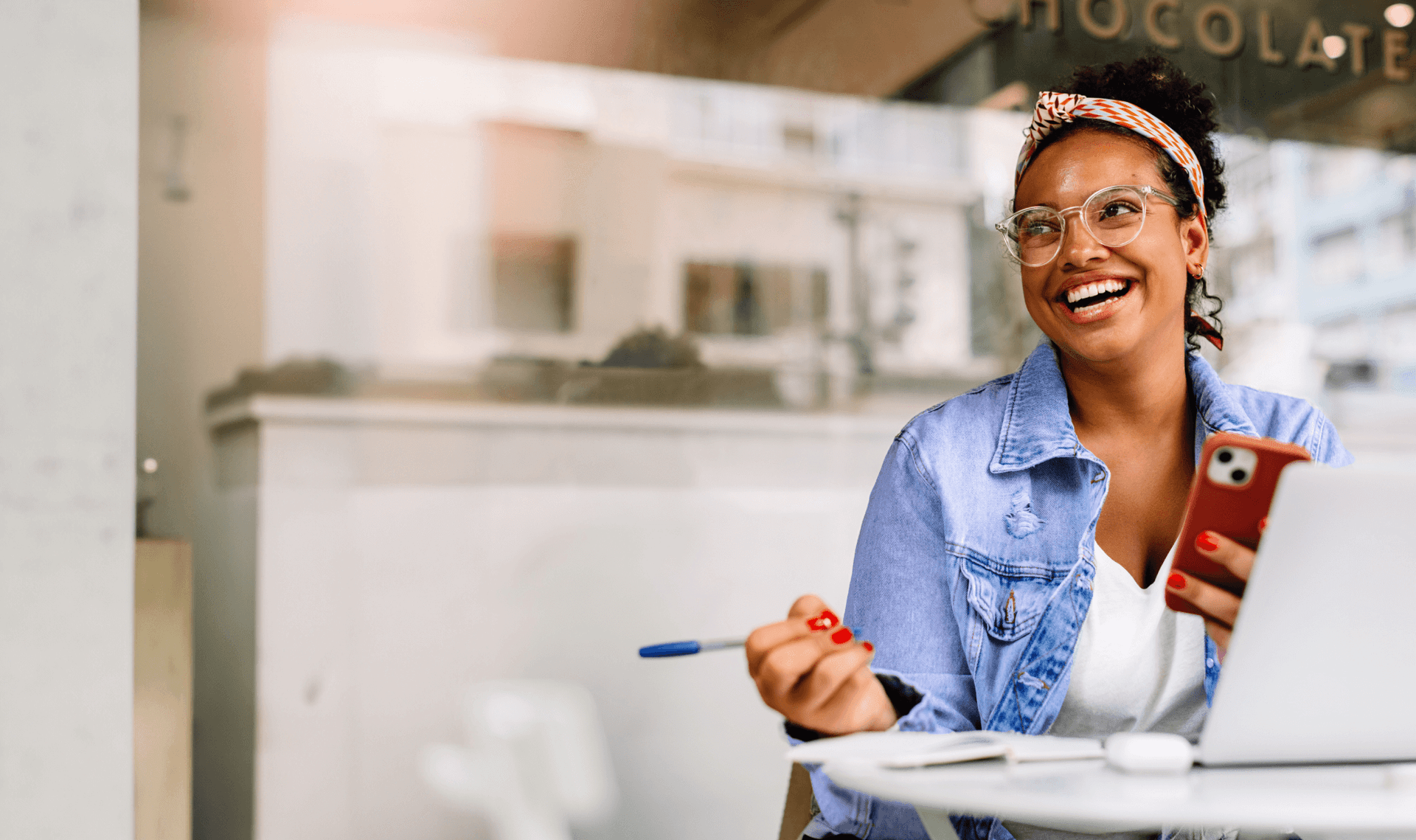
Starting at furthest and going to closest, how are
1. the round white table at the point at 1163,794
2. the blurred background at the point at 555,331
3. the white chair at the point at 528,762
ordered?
the white chair at the point at 528,762, the blurred background at the point at 555,331, the round white table at the point at 1163,794

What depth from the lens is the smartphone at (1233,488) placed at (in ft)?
2.48

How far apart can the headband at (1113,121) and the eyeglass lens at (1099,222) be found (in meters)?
0.08

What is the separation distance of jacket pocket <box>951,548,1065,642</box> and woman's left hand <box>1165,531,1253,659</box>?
262 millimetres

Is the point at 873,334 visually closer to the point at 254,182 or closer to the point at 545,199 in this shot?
the point at 545,199

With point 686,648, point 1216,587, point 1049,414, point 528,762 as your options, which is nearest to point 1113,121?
point 1049,414

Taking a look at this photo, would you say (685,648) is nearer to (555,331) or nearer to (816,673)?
(816,673)

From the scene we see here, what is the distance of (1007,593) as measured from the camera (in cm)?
112

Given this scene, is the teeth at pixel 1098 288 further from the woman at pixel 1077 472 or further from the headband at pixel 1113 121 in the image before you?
the headband at pixel 1113 121

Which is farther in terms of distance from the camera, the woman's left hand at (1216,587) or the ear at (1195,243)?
the ear at (1195,243)

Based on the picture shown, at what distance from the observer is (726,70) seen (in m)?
2.42

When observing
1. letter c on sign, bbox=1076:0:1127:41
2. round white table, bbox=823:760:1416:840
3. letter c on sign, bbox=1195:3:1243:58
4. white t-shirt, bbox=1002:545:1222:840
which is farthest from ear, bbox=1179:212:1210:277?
letter c on sign, bbox=1195:3:1243:58

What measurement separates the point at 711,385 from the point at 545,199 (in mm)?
514

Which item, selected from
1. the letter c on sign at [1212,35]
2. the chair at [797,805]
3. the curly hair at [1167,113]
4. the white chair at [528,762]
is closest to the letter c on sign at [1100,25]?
the letter c on sign at [1212,35]

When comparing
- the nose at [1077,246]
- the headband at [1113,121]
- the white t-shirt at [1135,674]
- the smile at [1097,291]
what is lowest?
the white t-shirt at [1135,674]
